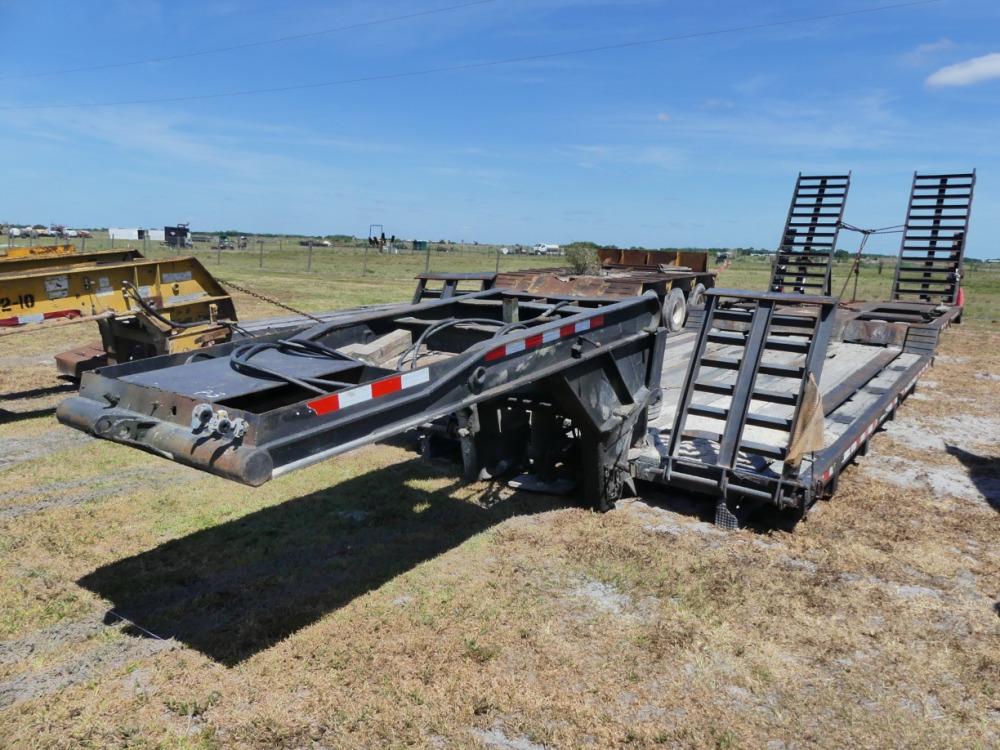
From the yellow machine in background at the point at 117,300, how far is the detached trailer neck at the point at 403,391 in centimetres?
363

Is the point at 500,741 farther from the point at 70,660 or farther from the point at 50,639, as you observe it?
the point at 50,639

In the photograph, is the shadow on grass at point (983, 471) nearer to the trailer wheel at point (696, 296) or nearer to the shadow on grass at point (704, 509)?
the shadow on grass at point (704, 509)

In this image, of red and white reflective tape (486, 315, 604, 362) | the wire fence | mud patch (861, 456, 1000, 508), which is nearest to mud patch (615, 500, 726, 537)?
A: red and white reflective tape (486, 315, 604, 362)

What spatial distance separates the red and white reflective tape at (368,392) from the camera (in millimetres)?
3083

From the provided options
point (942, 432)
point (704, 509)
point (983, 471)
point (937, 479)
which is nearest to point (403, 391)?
point (704, 509)

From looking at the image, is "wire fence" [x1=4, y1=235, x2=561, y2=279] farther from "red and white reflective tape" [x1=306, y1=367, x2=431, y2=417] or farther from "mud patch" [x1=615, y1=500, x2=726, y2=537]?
"red and white reflective tape" [x1=306, y1=367, x2=431, y2=417]

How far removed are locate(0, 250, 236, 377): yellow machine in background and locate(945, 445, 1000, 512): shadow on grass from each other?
7378 mm

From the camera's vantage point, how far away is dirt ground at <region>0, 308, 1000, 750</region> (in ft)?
10.7

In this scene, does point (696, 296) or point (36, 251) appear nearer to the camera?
point (696, 296)

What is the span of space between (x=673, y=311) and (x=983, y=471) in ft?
12.1

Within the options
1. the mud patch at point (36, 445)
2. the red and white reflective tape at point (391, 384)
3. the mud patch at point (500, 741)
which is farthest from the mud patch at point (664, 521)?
the mud patch at point (36, 445)

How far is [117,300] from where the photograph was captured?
29.0 feet

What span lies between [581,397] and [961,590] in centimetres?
262

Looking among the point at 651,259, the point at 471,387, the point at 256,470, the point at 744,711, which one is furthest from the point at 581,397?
the point at 651,259
